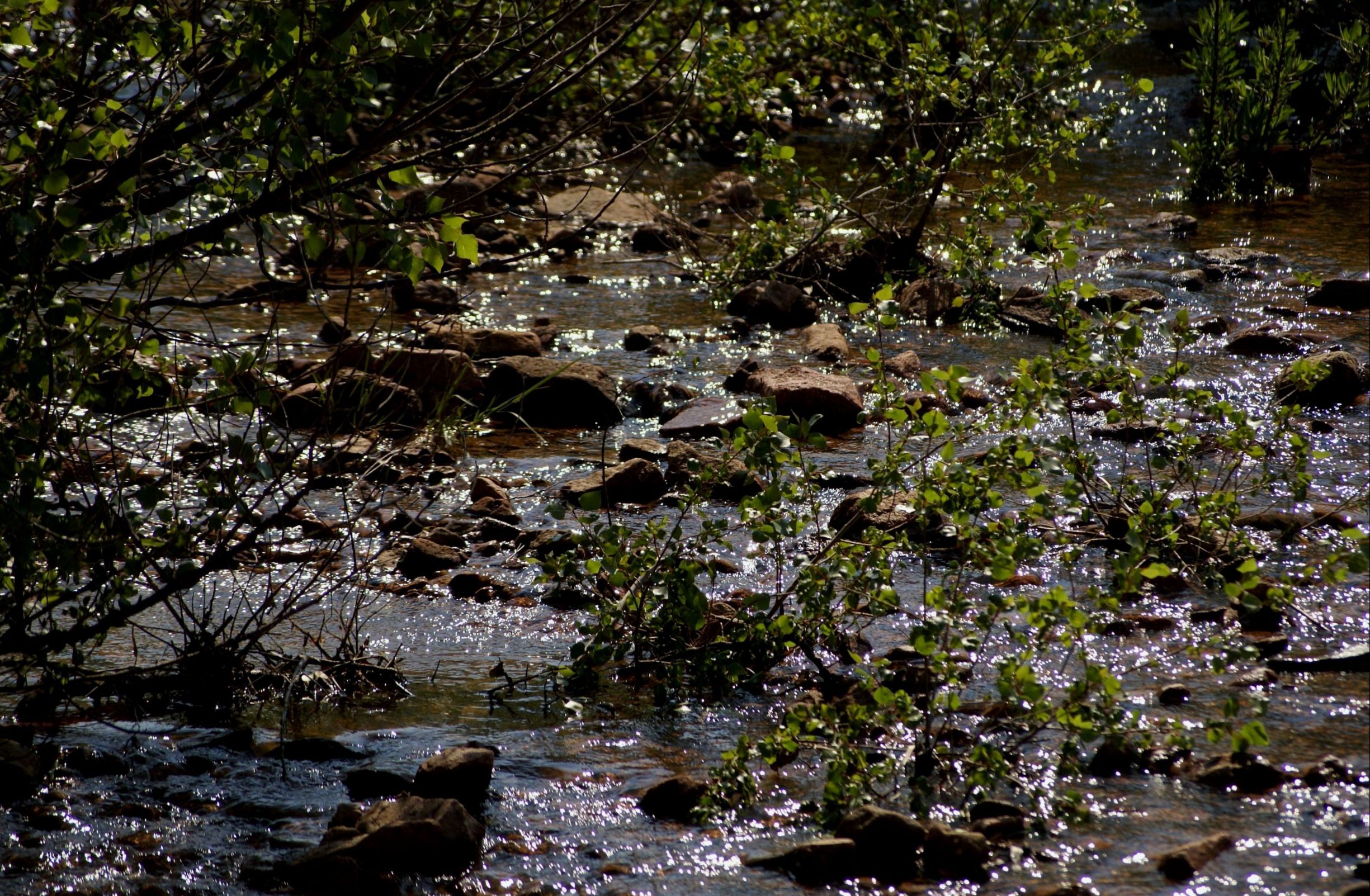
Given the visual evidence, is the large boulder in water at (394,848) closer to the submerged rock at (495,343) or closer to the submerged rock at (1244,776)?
the submerged rock at (1244,776)

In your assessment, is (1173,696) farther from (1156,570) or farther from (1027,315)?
(1027,315)

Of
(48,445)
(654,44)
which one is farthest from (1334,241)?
(48,445)

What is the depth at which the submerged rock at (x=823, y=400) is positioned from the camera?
6.18m

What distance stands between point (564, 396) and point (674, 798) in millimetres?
3581

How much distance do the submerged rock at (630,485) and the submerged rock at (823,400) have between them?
2.95 ft

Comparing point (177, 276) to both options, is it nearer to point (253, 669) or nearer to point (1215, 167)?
point (253, 669)

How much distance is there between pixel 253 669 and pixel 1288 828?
8.84 feet

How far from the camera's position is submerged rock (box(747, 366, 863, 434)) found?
6.18 metres

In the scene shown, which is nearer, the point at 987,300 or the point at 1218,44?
the point at 987,300

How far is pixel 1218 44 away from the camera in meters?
11.0

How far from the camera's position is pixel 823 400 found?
6176mm

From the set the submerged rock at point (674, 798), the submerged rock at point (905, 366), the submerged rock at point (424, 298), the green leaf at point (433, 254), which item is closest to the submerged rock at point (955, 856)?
the submerged rock at point (674, 798)

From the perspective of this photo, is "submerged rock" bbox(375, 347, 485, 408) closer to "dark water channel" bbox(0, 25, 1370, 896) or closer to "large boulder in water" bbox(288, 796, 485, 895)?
"dark water channel" bbox(0, 25, 1370, 896)

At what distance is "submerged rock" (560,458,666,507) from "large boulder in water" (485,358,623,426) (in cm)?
102
